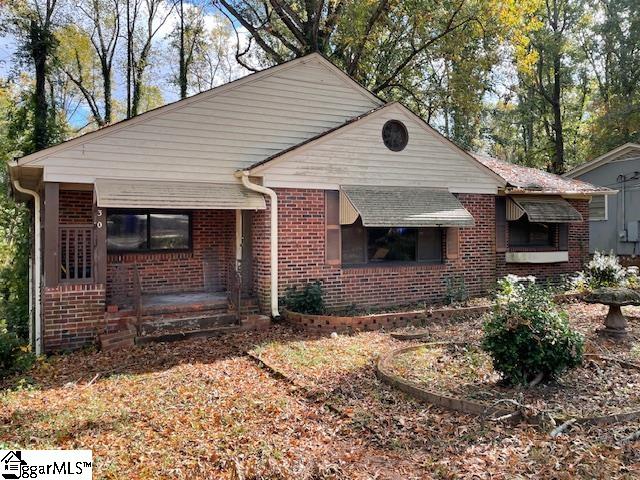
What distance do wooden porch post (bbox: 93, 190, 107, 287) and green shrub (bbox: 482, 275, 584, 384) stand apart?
6.71 m

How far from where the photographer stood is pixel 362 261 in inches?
424

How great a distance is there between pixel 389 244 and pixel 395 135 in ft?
8.58

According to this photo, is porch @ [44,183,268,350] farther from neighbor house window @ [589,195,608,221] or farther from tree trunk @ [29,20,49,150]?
neighbor house window @ [589,195,608,221]

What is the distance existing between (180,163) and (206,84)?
22071 mm

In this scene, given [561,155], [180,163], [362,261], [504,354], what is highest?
[561,155]

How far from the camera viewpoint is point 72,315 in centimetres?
830

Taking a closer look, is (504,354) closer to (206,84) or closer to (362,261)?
(362,261)

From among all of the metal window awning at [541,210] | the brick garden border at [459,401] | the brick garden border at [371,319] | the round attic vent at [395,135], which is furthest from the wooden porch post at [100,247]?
the metal window awning at [541,210]

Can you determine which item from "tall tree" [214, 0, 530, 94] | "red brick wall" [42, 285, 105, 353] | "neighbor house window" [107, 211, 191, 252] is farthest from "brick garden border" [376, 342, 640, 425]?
"tall tree" [214, 0, 530, 94]

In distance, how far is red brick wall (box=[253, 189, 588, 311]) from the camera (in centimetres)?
989

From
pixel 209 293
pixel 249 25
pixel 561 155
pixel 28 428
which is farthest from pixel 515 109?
pixel 28 428

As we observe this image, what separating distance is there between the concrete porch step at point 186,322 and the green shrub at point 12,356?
6.08ft

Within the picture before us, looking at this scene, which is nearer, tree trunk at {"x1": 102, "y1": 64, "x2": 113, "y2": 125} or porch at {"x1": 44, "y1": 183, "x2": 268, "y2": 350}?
porch at {"x1": 44, "y1": 183, "x2": 268, "y2": 350}

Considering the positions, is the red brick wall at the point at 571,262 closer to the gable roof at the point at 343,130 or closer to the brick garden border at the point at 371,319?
the gable roof at the point at 343,130
